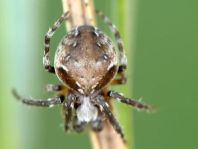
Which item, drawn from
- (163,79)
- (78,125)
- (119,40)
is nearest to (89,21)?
(119,40)

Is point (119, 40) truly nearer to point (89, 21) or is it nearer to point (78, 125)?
point (89, 21)

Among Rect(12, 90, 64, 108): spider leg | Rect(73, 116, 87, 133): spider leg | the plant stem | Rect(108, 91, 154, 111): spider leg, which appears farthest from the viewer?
Rect(73, 116, 87, 133): spider leg

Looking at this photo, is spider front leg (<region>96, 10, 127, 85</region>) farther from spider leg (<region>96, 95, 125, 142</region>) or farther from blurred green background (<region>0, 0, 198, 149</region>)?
blurred green background (<region>0, 0, 198, 149</region>)

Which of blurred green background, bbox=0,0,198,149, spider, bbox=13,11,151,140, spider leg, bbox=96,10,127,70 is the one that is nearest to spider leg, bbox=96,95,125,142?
spider, bbox=13,11,151,140

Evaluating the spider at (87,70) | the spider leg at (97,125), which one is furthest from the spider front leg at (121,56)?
the spider leg at (97,125)

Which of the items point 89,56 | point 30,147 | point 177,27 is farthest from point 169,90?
point 89,56
